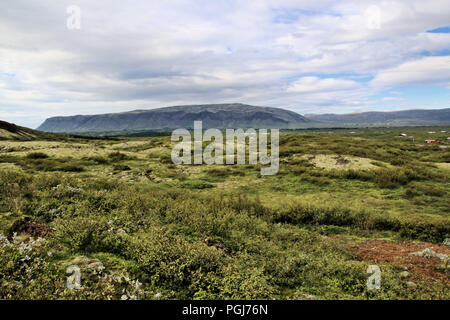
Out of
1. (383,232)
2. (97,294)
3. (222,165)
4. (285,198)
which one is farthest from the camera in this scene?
(222,165)

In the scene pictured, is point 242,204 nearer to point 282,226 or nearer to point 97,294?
point 282,226

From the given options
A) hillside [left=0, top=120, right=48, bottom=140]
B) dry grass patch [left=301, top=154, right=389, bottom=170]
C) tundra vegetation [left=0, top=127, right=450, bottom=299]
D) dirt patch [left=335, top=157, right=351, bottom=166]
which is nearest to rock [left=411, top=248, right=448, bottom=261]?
tundra vegetation [left=0, top=127, right=450, bottom=299]

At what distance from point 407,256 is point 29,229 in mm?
12373

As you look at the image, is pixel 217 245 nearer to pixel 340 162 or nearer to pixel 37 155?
pixel 340 162

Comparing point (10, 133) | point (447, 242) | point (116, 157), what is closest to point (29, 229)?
point (447, 242)

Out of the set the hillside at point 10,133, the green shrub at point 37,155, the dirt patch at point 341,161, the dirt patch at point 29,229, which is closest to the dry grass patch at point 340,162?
the dirt patch at point 341,161

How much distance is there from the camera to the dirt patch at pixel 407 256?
23.2ft

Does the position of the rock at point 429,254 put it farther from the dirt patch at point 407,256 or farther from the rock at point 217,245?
the rock at point 217,245

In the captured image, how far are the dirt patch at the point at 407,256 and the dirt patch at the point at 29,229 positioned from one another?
1041 centimetres

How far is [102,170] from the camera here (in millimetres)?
22531

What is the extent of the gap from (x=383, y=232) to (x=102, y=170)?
21.7 meters

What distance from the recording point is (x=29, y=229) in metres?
7.54

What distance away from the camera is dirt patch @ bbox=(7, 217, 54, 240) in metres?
7.35
